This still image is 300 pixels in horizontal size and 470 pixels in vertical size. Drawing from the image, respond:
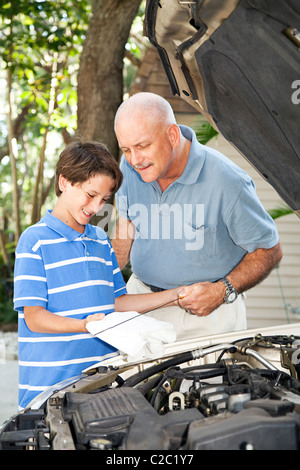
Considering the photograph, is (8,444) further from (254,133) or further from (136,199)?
(136,199)

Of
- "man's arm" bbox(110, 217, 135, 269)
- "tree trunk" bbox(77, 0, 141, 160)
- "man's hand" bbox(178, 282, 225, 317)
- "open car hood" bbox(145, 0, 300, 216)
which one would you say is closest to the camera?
"open car hood" bbox(145, 0, 300, 216)

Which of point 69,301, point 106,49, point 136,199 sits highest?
point 106,49

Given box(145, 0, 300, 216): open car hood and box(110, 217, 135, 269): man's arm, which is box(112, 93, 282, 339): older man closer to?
box(110, 217, 135, 269): man's arm

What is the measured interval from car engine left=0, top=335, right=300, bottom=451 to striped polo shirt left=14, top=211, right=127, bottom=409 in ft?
0.61

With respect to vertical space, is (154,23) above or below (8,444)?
above

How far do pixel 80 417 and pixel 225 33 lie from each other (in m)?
1.29

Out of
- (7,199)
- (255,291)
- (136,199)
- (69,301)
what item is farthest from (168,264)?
(7,199)

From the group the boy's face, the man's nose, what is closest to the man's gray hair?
the man's nose

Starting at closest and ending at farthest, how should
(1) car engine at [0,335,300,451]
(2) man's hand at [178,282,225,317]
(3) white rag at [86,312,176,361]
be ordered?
(1) car engine at [0,335,300,451] → (3) white rag at [86,312,176,361] → (2) man's hand at [178,282,225,317]

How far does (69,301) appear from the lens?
2.26 meters

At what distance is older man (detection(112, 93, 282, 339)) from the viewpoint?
282 cm

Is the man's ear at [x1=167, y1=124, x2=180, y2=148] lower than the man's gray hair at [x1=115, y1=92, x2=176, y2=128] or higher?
lower

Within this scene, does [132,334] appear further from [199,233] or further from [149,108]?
[149,108]
